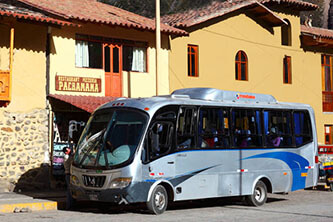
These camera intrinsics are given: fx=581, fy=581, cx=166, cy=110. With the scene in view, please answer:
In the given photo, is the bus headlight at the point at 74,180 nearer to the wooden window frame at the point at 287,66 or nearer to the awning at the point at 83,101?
the awning at the point at 83,101

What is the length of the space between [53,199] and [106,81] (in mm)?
6700

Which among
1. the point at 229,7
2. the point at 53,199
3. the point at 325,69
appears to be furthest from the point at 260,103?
the point at 325,69

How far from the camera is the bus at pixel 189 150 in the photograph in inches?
524

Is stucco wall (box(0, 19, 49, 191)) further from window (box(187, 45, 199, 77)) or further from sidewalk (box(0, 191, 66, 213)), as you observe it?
window (box(187, 45, 199, 77))

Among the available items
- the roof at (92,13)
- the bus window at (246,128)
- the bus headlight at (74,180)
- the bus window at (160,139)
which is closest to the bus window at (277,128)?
the bus window at (246,128)

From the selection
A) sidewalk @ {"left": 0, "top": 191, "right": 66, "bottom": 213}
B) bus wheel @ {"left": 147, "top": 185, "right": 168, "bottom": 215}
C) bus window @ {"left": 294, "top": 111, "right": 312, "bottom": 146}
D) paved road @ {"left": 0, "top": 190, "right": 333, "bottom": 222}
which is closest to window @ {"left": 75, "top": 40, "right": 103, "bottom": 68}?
sidewalk @ {"left": 0, "top": 191, "right": 66, "bottom": 213}

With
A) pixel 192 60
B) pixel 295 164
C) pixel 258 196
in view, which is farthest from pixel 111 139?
pixel 192 60

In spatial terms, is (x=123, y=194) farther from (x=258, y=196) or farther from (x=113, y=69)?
(x=113, y=69)

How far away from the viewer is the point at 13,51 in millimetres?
19125

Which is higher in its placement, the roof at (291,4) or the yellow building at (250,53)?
the roof at (291,4)

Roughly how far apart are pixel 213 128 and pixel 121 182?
10.6 feet

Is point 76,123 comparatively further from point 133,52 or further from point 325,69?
point 325,69

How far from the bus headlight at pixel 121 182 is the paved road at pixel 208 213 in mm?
690

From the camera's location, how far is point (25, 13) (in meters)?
18.0
